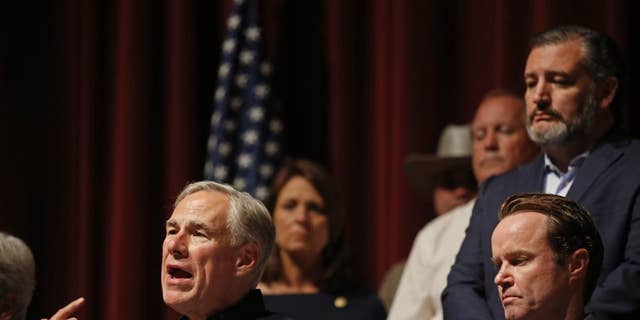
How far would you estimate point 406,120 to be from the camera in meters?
5.20

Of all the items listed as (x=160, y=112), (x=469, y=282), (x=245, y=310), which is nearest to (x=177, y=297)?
(x=245, y=310)

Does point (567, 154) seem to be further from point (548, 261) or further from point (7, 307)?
point (7, 307)

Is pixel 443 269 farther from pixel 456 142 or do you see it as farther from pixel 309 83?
pixel 309 83

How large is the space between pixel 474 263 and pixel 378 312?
1096mm

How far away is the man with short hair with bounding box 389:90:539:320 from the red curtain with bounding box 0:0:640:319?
91 centimetres

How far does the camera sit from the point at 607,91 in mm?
3418

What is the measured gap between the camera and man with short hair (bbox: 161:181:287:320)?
3012mm

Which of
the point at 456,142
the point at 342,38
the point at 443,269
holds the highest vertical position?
the point at 342,38

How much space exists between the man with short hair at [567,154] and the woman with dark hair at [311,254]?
1.00 m

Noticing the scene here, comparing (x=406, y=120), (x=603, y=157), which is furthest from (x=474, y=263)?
(x=406, y=120)

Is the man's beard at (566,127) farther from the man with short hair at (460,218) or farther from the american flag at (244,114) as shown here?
the american flag at (244,114)

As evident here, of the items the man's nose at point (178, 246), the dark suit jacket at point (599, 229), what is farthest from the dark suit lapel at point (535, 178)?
the man's nose at point (178, 246)

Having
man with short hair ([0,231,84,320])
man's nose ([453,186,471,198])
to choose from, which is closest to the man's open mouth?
man with short hair ([0,231,84,320])

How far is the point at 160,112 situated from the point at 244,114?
1.66 ft
